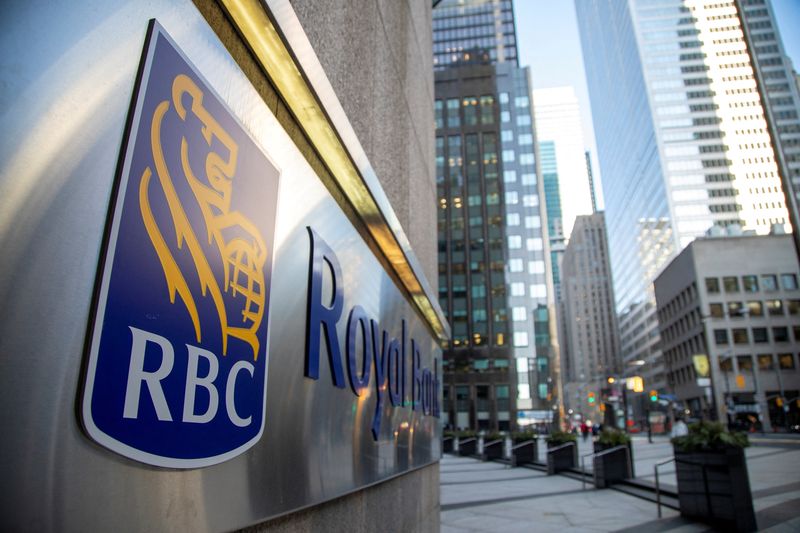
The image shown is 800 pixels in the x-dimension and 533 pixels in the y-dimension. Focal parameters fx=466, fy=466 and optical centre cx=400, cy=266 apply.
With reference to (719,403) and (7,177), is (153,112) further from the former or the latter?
(719,403)

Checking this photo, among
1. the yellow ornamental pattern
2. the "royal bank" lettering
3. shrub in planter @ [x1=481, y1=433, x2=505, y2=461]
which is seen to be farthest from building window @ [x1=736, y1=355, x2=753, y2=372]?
the yellow ornamental pattern

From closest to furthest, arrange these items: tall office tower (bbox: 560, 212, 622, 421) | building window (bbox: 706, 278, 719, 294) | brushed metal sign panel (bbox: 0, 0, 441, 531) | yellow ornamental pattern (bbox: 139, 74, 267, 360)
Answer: brushed metal sign panel (bbox: 0, 0, 441, 531), yellow ornamental pattern (bbox: 139, 74, 267, 360), building window (bbox: 706, 278, 719, 294), tall office tower (bbox: 560, 212, 622, 421)

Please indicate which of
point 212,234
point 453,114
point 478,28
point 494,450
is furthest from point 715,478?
point 478,28

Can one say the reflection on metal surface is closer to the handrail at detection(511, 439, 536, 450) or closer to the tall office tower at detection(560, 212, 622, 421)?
the handrail at detection(511, 439, 536, 450)

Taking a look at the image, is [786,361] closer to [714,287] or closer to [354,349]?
[714,287]

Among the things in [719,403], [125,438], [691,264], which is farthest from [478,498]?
[691,264]

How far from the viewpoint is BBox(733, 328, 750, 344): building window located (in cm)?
6438

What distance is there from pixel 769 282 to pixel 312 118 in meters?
82.2

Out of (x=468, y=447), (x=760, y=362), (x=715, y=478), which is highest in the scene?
(x=760, y=362)

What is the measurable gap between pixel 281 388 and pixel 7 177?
116 centimetres

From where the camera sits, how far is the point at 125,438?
1035mm

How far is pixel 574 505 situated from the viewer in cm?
959

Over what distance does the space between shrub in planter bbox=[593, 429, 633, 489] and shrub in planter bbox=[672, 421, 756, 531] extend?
13.8ft

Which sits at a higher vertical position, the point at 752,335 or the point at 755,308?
the point at 755,308
